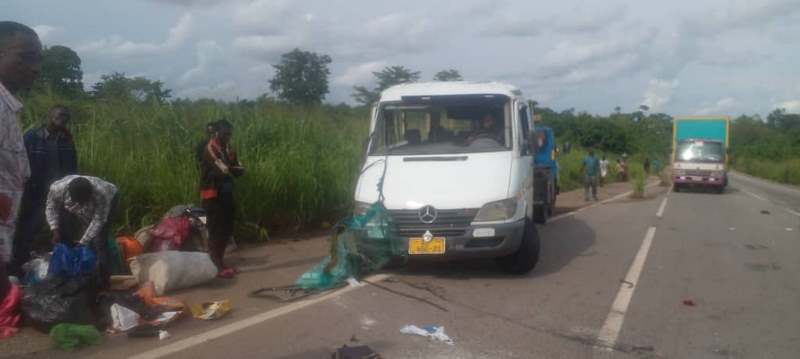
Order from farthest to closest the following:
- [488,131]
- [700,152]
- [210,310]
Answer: [700,152] → [488,131] → [210,310]

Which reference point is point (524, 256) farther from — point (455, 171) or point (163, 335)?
point (163, 335)

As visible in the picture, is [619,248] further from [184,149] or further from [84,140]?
[84,140]

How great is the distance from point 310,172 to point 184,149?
6.64ft

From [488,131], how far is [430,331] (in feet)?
11.5

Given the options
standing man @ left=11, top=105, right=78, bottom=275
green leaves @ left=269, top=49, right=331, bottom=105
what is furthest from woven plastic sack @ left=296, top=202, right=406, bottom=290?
green leaves @ left=269, top=49, right=331, bottom=105

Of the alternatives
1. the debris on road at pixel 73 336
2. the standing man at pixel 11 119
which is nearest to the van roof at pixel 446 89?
the debris on road at pixel 73 336

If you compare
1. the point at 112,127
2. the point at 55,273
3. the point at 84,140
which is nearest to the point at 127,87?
the point at 112,127

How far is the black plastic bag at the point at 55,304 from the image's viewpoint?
488 centimetres

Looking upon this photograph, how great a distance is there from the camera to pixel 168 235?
23.1 feet

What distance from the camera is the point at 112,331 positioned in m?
4.96

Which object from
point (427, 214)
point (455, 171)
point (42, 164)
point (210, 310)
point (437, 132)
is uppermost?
point (437, 132)

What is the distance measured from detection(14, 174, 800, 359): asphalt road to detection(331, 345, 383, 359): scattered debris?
17 cm

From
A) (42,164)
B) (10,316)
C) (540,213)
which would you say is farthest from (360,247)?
(540,213)

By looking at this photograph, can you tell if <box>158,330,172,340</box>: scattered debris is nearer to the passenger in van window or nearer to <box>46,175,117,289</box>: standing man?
<box>46,175,117,289</box>: standing man
